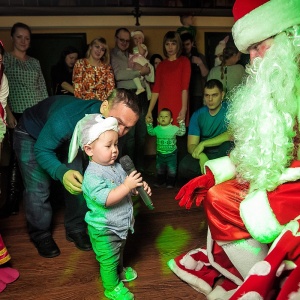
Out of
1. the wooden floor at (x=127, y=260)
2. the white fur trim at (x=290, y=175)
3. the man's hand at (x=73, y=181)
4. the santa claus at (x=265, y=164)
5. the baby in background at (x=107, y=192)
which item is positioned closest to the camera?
the santa claus at (x=265, y=164)

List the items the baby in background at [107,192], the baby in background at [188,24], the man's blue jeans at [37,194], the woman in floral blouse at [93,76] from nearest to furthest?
the baby in background at [107,192] < the man's blue jeans at [37,194] < the woman in floral blouse at [93,76] < the baby in background at [188,24]

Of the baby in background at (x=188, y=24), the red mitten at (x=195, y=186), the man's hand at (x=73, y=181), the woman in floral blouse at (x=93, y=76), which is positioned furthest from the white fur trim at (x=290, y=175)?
the baby in background at (x=188, y=24)

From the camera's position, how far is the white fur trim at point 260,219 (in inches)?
51.3

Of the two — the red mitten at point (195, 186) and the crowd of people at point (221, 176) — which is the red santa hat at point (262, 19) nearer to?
the crowd of people at point (221, 176)

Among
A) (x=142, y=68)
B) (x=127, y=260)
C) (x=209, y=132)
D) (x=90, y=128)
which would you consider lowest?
(x=127, y=260)

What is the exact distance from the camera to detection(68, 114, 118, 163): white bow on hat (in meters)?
1.61

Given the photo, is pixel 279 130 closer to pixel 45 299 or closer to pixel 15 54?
pixel 45 299

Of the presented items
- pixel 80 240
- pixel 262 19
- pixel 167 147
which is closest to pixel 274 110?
pixel 262 19

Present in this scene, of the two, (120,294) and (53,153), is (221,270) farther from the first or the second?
(53,153)

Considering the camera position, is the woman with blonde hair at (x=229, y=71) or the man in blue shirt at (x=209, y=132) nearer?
the man in blue shirt at (x=209, y=132)

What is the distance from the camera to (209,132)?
329 centimetres

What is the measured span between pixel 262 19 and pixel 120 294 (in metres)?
1.38

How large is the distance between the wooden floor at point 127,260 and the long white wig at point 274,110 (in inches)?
30.8

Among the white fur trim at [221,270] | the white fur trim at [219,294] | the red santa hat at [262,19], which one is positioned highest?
the red santa hat at [262,19]
